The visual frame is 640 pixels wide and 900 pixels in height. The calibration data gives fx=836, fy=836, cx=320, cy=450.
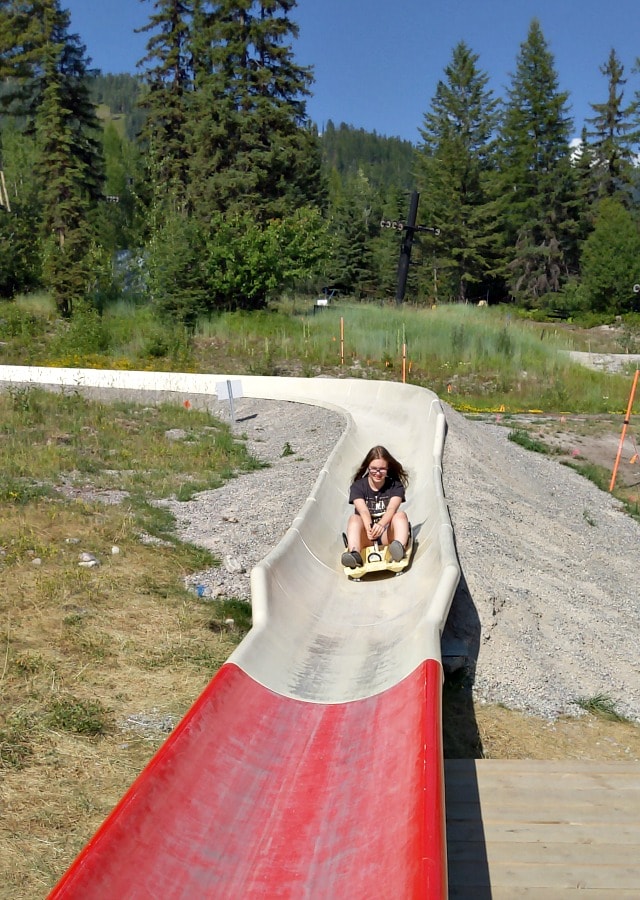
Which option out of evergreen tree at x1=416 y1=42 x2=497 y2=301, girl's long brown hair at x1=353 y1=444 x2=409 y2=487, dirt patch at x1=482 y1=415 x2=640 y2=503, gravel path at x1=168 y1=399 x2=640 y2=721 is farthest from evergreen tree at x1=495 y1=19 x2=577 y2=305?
girl's long brown hair at x1=353 y1=444 x2=409 y2=487

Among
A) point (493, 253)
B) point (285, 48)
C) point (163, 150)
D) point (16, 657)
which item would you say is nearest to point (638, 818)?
point (16, 657)

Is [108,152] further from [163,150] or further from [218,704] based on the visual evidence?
[218,704]

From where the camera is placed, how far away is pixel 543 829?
14.7ft

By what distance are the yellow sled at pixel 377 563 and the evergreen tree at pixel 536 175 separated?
4805 cm

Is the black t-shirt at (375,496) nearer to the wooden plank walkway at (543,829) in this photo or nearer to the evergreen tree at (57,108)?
the wooden plank walkway at (543,829)

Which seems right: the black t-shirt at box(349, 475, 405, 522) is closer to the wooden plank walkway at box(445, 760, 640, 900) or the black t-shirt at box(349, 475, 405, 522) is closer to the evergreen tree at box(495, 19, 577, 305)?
the wooden plank walkway at box(445, 760, 640, 900)

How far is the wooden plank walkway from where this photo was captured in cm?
403

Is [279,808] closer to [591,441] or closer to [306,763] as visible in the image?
[306,763]

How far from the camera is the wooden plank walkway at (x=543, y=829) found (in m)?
4.03

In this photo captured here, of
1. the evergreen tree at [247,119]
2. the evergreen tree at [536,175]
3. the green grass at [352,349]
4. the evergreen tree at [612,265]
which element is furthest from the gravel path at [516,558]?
the evergreen tree at [536,175]

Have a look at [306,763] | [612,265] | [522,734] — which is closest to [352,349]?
[522,734]

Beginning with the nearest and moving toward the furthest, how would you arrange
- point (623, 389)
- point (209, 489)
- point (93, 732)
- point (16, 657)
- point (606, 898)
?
point (606, 898) < point (93, 732) < point (16, 657) < point (209, 489) < point (623, 389)

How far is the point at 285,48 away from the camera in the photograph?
35.2 metres

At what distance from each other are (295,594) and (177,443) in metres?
9.38
